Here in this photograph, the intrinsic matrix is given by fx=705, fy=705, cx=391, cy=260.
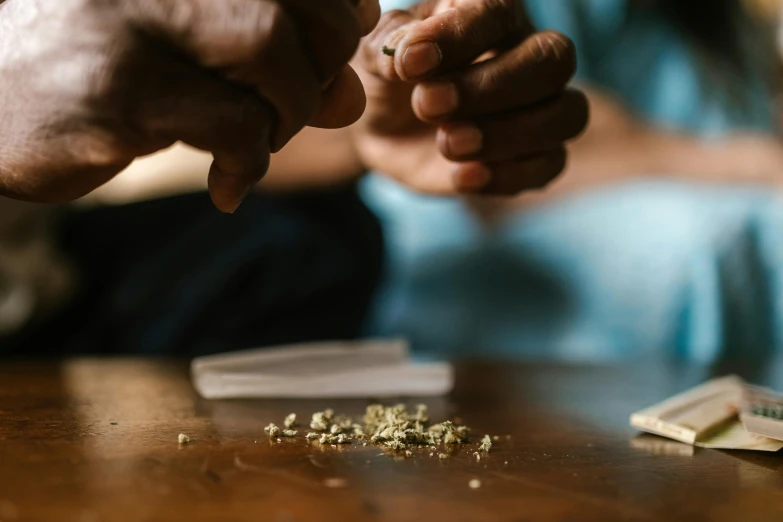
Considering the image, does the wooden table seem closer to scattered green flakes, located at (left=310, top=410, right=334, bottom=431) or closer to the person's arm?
scattered green flakes, located at (left=310, top=410, right=334, bottom=431)

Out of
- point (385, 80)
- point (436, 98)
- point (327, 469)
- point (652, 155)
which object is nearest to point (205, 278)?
point (385, 80)

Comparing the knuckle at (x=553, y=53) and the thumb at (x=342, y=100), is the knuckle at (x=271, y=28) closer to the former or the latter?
the thumb at (x=342, y=100)

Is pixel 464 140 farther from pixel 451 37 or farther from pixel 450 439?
pixel 450 439

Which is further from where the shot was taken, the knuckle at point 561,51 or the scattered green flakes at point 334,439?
the knuckle at point 561,51

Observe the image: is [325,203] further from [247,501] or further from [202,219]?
[247,501]

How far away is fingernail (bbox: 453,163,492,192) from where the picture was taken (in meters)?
0.80

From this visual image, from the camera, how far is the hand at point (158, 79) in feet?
1.38

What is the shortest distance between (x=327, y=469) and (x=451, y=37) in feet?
1.29

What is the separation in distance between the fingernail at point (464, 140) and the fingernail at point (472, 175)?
0.06 m

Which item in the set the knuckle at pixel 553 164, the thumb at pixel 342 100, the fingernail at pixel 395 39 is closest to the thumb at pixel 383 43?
the fingernail at pixel 395 39

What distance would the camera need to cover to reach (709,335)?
129 centimetres

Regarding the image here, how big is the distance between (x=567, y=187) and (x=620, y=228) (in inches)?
6.7

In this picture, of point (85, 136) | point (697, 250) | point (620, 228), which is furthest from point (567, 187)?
point (85, 136)

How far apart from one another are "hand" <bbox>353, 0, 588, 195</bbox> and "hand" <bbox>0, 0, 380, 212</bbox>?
18 centimetres
